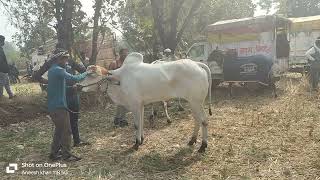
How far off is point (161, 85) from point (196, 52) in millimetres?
9856

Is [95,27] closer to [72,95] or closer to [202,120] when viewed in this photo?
[72,95]

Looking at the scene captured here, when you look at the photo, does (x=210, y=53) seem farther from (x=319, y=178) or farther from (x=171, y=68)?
(x=319, y=178)

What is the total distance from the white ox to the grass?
0.52 meters

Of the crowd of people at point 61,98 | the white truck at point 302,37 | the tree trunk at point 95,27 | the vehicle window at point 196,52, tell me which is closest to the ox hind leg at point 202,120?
the crowd of people at point 61,98

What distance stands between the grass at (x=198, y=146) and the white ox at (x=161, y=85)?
520 mm

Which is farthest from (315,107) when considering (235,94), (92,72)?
(92,72)

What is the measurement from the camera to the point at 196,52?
682 inches

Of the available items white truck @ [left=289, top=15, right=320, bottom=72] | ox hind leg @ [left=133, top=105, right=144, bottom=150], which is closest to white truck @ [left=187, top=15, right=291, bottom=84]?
white truck @ [left=289, top=15, right=320, bottom=72]

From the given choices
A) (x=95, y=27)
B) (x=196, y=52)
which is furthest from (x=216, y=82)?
(x=95, y=27)

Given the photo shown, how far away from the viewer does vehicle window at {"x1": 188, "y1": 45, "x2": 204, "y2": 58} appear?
→ 17203mm

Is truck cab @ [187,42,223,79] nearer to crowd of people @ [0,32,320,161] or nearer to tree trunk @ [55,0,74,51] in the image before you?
tree trunk @ [55,0,74,51]

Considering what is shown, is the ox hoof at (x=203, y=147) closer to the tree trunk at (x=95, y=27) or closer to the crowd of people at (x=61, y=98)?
the crowd of people at (x=61, y=98)

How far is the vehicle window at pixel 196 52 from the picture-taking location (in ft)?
56.4

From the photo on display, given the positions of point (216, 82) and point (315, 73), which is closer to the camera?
point (315, 73)
